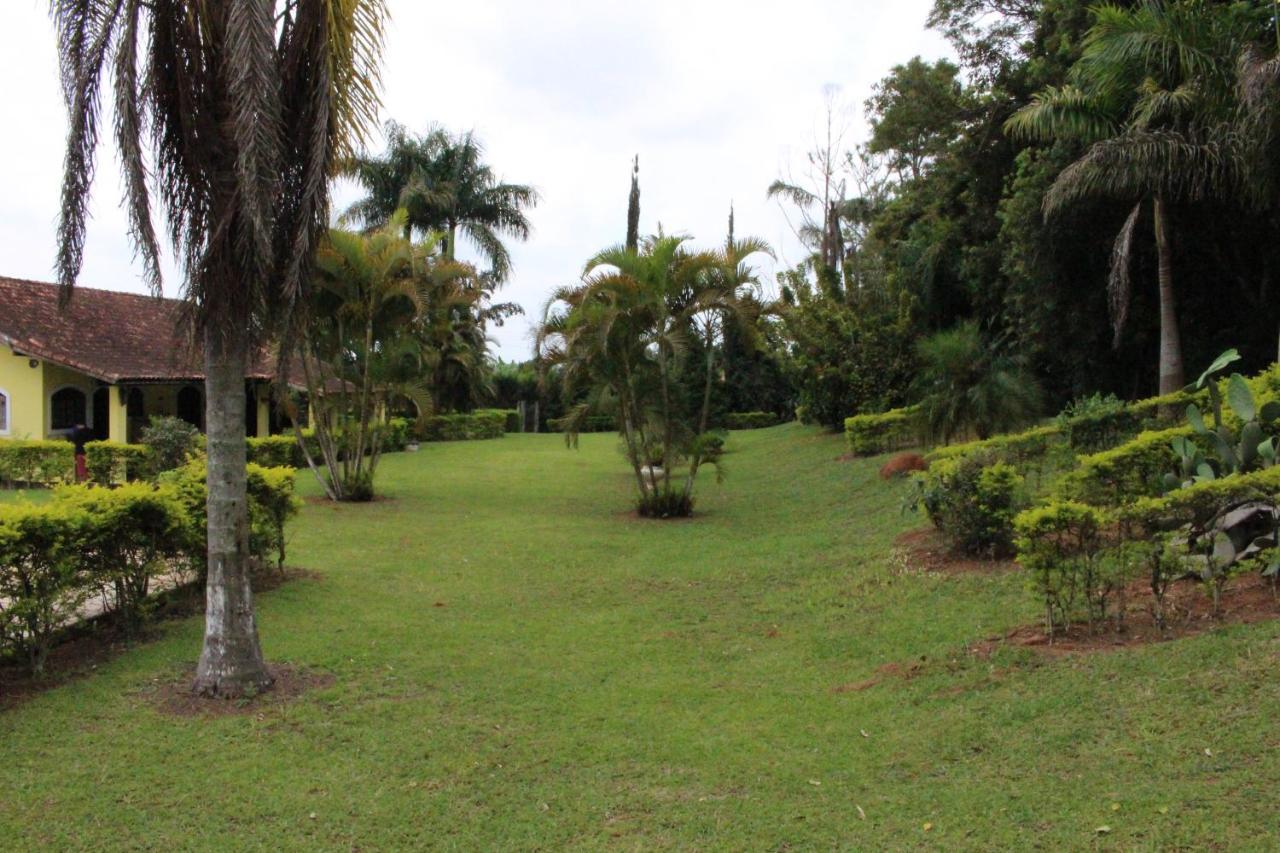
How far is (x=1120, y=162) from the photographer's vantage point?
45.8 ft

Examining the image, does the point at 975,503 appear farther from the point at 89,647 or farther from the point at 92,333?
the point at 92,333

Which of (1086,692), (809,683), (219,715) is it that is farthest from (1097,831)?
(219,715)

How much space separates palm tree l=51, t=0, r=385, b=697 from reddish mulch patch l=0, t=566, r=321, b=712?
1.10 meters

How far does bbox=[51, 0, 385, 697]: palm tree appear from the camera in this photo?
5.65m

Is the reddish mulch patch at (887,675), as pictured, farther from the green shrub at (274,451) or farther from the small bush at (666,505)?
the green shrub at (274,451)

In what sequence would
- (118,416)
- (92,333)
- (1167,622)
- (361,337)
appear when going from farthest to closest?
(92,333), (118,416), (361,337), (1167,622)

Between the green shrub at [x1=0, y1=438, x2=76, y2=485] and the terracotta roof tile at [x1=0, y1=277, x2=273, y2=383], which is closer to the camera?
the green shrub at [x1=0, y1=438, x2=76, y2=485]

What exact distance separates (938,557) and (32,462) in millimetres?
18125

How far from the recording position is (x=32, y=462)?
1975 cm

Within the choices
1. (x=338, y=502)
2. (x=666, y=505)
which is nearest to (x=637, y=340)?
(x=666, y=505)

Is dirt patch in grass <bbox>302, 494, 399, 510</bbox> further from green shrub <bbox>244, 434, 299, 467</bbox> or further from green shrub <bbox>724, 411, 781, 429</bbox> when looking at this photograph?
green shrub <bbox>724, 411, 781, 429</bbox>

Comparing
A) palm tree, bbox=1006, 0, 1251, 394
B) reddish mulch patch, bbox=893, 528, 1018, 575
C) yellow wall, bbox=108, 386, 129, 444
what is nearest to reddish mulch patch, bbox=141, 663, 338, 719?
reddish mulch patch, bbox=893, 528, 1018, 575

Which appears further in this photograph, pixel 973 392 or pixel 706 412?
pixel 706 412

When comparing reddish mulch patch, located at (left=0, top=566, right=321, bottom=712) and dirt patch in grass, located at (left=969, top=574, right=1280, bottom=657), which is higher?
dirt patch in grass, located at (left=969, top=574, right=1280, bottom=657)
